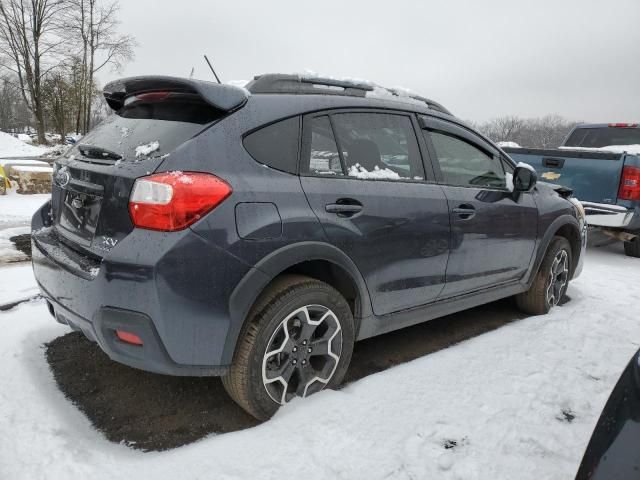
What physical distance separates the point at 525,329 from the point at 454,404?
1.51 meters

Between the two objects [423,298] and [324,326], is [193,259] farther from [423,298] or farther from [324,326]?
[423,298]

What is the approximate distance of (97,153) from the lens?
90.4 inches

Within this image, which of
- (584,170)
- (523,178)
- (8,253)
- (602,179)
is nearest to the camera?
(523,178)

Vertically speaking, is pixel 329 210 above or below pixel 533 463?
above

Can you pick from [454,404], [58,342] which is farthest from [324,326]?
[58,342]

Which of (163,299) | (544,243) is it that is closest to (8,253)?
(163,299)

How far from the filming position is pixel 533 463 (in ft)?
6.62

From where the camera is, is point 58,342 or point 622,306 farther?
point 622,306

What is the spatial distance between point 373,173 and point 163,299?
135 cm

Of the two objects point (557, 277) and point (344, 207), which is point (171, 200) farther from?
point (557, 277)

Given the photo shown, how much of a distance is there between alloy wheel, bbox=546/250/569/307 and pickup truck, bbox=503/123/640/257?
2901 millimetres

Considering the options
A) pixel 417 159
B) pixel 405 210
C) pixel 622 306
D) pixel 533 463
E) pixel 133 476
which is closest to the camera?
pixel 133 476

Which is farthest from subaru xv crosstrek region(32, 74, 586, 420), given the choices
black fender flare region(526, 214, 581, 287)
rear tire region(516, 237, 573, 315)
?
rear tire region(516, 237, 573, 315)

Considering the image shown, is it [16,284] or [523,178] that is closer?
[523,178]
